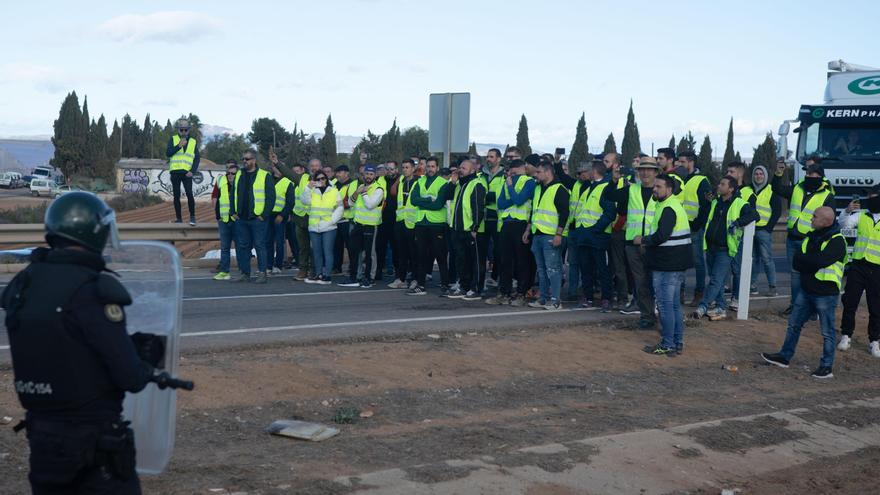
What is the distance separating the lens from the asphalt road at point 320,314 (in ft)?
34.9

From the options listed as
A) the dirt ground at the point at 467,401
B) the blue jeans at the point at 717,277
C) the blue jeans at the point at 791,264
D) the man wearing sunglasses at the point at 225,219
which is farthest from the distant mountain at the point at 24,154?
the dirt ground at the point at 467,401

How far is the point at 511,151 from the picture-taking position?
14.2 meters

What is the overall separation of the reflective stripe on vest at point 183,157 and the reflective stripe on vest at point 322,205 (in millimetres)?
2999

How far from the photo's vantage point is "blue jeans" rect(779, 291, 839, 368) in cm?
1104

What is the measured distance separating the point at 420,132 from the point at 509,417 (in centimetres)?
8542

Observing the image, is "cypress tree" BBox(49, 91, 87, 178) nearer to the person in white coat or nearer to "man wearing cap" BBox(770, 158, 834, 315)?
the person in white coat

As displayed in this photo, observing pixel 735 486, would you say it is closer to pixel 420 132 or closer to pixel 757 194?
pixel 757 194

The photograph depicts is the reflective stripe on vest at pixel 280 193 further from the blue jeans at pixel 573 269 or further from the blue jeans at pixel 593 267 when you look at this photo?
the blue jeans at pixel 593 267

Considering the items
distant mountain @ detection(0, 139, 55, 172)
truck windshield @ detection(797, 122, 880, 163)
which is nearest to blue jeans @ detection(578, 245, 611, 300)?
truck windshield @ detection(797, 122, 880, 163)

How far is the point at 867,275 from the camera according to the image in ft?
40.6

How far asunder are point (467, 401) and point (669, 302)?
11.1 feet

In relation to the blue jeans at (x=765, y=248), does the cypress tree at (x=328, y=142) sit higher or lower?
higher

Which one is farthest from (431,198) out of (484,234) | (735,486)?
(735,486)

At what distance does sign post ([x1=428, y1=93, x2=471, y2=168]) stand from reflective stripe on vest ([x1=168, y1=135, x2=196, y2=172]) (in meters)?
4.48
